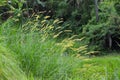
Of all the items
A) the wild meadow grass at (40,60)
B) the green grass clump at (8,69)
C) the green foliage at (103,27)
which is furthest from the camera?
the green foliage at (103,27)

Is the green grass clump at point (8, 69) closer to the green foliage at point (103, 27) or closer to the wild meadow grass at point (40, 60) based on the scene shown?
the wild meadow grass at point (40, 60)

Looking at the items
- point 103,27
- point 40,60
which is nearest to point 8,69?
point 40,60

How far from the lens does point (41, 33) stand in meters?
5.17

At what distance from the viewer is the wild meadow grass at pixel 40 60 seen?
12.7 feet

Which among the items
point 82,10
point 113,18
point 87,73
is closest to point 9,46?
point 87,73

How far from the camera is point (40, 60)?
4.33 metres

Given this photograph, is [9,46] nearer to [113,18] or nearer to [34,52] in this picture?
[34,52]

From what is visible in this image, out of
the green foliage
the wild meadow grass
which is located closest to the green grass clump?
the wild meadow grass

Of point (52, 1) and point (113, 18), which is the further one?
point (52, 1)

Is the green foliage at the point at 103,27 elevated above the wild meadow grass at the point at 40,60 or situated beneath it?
situated beneath

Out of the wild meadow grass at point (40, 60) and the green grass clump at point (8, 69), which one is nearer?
the green grass clump at point (8, 69)

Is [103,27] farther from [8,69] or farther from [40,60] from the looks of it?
[8,69]

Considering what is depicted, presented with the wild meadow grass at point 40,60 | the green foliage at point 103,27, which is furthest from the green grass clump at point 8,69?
the green foliage at point 103,27

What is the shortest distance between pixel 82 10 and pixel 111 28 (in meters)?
3.96
